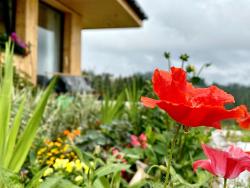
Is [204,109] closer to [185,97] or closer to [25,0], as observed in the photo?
[185,97]

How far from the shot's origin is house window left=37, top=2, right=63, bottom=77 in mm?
10156

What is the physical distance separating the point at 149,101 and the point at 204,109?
0.10 metres

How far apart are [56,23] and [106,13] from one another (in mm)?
1162

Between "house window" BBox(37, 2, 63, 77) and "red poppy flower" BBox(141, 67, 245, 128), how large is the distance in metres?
9.18

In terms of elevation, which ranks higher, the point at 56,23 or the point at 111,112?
the point at 56,23

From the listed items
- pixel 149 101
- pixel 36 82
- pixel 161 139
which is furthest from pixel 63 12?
pixel 149 101

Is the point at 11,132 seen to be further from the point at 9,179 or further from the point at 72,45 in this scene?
the point at 72,45

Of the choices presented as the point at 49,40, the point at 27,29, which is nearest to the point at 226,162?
the point at 27,29

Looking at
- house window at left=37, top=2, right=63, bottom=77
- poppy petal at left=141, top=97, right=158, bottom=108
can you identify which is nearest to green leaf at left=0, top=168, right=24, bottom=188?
poppy petal at left=141, top=97, right=158, bottom=108

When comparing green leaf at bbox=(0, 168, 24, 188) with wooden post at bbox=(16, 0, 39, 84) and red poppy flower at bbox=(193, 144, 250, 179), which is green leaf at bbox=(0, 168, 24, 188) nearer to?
red poppy flower at bbox=(193, 144, 250, 179)

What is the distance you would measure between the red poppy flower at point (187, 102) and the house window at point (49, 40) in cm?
918

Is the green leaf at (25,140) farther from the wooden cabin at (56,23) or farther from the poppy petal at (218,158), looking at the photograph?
the wooden cabin at (56,23)

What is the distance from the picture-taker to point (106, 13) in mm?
11367

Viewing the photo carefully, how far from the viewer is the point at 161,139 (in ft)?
10.5
